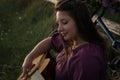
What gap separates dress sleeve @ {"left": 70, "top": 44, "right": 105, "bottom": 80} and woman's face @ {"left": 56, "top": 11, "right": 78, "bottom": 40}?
0.14m

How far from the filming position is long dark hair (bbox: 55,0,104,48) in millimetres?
2725

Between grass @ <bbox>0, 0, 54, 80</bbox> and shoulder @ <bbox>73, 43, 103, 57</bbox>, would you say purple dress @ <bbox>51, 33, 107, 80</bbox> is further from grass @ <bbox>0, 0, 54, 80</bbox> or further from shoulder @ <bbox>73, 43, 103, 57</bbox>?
grass @ <bbox>0, 0, 54, 80</bbox>

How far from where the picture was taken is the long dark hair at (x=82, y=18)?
2.72 m

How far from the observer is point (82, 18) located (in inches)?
108

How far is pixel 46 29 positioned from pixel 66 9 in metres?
4.56

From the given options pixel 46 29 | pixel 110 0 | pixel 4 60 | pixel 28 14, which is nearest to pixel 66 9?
pixel 110 0

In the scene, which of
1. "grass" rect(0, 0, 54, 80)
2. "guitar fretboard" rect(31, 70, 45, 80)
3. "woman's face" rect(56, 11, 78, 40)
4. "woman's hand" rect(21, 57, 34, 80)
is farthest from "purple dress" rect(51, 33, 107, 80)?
"grass" rect(0, 0, 54, 80)

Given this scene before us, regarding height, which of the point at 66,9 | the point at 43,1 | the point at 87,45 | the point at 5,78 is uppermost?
the point at 66,9

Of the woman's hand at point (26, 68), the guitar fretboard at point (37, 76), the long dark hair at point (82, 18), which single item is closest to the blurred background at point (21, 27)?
the woman's hand at point (26, 68)

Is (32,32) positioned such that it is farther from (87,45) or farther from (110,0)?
(87,45)

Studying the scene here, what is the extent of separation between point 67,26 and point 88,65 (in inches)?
12.6

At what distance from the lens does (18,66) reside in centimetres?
610

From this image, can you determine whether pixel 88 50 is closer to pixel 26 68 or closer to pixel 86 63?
pixel 86 63

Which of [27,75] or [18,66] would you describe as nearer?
[27,75]
